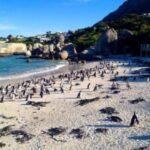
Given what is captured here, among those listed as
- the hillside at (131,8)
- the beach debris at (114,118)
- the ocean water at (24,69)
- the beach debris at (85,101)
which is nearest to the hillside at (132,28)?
the hillside at (131,8)

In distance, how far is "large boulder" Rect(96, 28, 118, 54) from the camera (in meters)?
99.6

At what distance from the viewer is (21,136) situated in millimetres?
24203

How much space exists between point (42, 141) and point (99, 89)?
17671mm

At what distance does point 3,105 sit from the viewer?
111 ft

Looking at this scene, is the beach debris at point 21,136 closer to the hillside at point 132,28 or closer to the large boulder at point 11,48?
the hillside at point 132,28

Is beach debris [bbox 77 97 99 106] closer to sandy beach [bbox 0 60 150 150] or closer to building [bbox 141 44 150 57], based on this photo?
sandy beach [bbox 0 60 150 150]

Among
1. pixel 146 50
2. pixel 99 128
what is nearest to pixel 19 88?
pixel 99 128

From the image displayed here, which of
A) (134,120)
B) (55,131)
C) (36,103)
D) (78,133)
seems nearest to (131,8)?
(36,103)

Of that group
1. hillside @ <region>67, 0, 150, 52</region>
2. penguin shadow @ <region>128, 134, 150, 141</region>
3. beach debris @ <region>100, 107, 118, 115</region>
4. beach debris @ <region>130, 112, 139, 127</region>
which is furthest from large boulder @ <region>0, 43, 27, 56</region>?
penguin shadow @ <region>128, 134, 150, 141</region>

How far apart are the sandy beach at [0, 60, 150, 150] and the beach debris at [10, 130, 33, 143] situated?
2.4 inches

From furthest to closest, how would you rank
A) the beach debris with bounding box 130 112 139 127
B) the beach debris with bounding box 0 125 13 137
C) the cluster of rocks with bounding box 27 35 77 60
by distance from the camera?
the cluster of rocks with bounding box 27 35 77 60 < the beach debris with bounding box 130 112 139 127 < the beach debris with bounding box 0 125 13 137

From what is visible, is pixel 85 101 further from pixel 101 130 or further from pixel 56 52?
pixel 56 52

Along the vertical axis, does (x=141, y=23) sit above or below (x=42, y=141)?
above

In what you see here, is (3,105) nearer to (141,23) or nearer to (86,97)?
(86,97)
